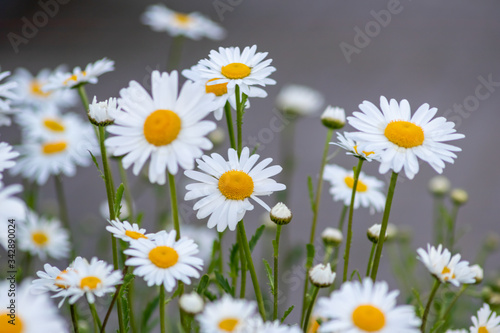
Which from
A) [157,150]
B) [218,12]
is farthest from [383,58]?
[157,150]

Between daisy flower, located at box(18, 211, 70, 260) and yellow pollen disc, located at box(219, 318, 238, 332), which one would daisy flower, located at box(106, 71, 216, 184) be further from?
daisy flower, located at box(18, 211, 70, 260)

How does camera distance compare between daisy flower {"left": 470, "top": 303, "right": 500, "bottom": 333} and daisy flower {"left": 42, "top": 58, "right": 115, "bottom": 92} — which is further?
daisy flower {"left": 42, "top": 58, "right": 115, "bottom": 92}

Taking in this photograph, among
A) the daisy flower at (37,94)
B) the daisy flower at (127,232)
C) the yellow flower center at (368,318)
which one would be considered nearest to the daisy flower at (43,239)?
the daisy flower at (37,94)

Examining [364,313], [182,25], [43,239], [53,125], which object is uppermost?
[182,25]

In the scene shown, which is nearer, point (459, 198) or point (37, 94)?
point (459, 198)

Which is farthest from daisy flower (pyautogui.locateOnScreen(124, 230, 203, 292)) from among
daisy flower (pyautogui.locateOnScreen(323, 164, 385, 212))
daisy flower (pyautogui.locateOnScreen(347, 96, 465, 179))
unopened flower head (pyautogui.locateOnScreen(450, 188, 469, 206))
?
unopened flower head (pyautogui.locateOnScreen(450, 188, 469, 206))

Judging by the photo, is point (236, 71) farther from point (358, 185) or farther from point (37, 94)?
point (37, 94)

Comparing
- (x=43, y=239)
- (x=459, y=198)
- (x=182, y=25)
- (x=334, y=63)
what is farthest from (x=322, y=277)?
(x=334, y=63)

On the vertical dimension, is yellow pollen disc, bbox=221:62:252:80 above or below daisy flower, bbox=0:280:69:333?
above
